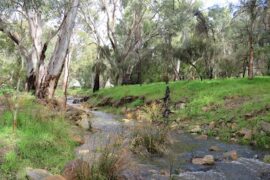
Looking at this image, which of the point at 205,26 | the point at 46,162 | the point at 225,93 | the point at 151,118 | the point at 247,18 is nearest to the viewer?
the point at 46,162

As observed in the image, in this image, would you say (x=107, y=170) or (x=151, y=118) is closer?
(x=107, y=170)

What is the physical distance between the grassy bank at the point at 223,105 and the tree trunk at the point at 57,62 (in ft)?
22.2

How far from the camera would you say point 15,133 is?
7.98 m

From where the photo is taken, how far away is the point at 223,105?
16.8m

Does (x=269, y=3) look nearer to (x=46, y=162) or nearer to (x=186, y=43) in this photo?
(x=186, y=43)

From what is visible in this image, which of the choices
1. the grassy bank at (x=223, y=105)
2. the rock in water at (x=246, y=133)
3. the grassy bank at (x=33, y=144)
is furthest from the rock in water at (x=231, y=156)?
the grassy bank at (x=33, y=144)

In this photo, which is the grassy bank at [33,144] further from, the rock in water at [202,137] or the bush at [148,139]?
the rock in water at [202,137]

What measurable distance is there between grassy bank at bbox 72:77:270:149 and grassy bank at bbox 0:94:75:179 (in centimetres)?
677

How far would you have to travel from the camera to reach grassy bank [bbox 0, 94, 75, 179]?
6.61 m

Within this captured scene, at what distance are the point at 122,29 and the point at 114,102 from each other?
1369 cm

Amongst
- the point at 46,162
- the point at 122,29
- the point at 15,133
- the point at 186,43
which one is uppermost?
the point at 122,29

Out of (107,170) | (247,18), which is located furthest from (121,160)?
(247,18)

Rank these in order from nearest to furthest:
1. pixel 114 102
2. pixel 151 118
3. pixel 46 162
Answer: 1. pixel 46 162
2. pixel 151 118
3. pixel 114 102

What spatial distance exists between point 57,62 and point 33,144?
10.5 metres
